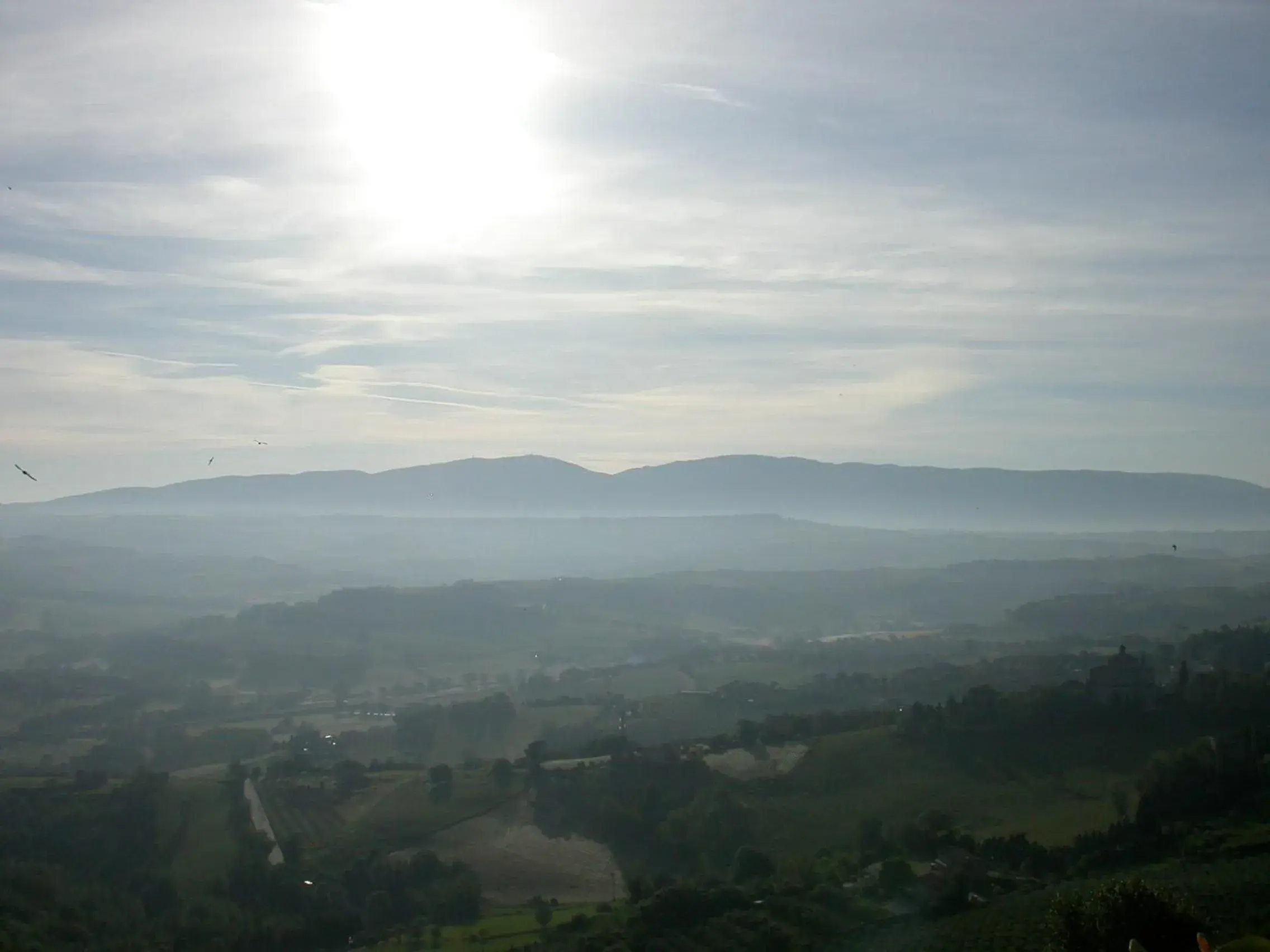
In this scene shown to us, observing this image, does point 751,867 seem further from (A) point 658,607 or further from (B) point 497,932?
(A) point 658,607

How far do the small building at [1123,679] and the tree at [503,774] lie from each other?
78.2 feet

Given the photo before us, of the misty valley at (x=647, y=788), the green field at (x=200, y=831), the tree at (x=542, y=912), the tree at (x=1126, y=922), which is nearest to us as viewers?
the tree at (x=1126, y=922)

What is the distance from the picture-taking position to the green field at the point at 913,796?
3500 centimetres

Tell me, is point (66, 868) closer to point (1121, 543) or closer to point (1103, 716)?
point (1103, 716)

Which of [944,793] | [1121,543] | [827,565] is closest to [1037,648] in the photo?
[944,793]

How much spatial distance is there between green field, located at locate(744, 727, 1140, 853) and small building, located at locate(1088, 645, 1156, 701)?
22.8 feet

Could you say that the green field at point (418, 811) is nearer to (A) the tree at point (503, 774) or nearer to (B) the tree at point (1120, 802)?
(A) the tree at point (503, 774)

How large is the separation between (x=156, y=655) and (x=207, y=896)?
5997cm

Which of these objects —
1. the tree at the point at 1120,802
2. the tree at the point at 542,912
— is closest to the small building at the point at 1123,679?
the tree at the point at 1120,802

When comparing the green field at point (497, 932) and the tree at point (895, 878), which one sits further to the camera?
the tree at point (895, 878)

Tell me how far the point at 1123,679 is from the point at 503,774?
90.3 ft

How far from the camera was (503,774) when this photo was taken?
4462 cm

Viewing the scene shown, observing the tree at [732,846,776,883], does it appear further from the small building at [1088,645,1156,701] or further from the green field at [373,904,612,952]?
the small building at [1088,645,1156,701]

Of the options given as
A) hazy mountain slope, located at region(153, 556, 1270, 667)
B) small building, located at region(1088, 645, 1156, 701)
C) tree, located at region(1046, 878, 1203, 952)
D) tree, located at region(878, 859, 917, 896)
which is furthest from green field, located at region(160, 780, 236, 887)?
hazy mountain slope, located at region(153, 556, 1270, 667)
